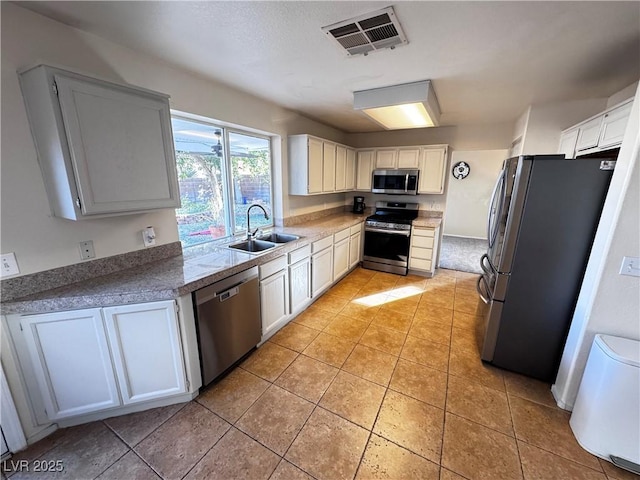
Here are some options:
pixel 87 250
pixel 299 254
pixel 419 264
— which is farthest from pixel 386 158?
pixel 87 250

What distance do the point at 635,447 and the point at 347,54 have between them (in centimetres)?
290

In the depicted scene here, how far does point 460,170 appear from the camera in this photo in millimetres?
6500

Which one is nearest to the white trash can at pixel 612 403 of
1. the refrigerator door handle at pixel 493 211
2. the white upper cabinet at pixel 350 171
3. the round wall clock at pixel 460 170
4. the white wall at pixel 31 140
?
the refrigerator door handle at pixel 493 211

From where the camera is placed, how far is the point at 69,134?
4.58 feet

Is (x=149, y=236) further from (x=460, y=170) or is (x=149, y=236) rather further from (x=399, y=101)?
(x=460, y=170)

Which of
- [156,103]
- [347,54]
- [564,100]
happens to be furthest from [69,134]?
[564,100]

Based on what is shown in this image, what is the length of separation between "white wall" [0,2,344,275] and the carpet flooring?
177 inches

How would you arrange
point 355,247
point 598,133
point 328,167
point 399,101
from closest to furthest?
point 598,133
point 399,101
point 328,167
point 355,247

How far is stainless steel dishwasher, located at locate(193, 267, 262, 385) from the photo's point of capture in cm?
182

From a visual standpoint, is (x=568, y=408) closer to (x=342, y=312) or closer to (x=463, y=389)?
(x=463, y=389)

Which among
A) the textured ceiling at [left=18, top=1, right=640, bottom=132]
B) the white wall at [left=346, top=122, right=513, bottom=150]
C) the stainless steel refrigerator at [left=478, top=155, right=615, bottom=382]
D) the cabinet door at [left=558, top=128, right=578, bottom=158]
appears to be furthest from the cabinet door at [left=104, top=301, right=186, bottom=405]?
the white wall at [left=346, top=122, right=513, bottom=150]

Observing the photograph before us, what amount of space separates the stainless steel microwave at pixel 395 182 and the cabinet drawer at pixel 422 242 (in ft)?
2.44

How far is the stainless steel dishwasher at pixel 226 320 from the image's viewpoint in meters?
1.82

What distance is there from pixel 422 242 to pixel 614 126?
93.0 inches
